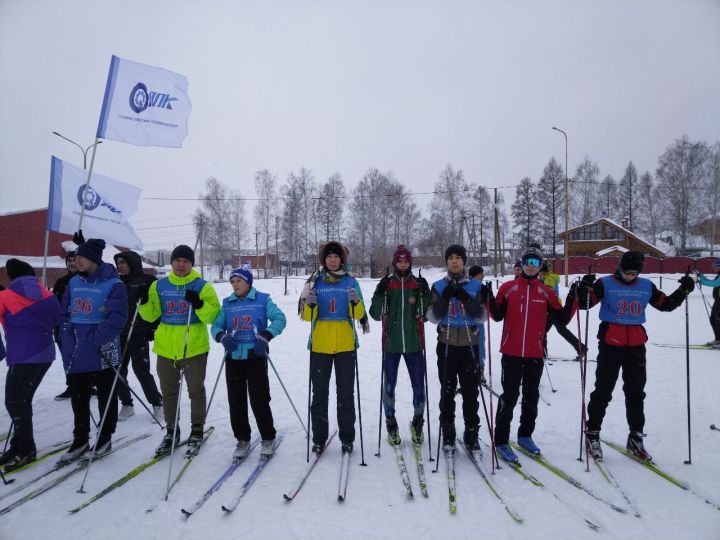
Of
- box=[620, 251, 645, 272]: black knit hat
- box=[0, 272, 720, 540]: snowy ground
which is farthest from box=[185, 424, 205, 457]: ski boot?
box=[620, 251, 645, 272]: black knit hat

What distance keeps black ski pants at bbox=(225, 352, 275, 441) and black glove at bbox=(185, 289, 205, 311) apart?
1.73 ft

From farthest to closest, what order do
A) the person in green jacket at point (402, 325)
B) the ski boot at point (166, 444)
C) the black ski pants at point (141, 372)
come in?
the black ski pants at point (141, 372)
the person in green jacket at point (402, 325)
the ski boot at point (166, 444)

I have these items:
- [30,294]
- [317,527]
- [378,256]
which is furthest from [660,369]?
[378,256]

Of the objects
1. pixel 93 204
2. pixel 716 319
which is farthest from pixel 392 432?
pixel 716 319

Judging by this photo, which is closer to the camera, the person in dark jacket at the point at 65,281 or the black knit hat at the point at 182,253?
the black knit hat at the point at 182,253

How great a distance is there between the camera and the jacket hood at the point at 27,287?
3.32m

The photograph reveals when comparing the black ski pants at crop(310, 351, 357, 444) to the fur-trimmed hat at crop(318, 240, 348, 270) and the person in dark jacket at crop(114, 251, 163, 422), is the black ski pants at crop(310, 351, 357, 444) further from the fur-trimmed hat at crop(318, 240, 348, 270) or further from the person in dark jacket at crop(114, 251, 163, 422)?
the person in dark jacket at crop(114, 251, 163, 422)

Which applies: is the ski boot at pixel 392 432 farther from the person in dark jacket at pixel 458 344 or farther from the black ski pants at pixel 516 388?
the black ski pants at pixel 516 388

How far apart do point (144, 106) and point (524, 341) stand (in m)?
6.40

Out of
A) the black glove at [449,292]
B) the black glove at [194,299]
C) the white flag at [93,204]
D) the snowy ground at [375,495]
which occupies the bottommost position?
the snowy ground at [375,495]

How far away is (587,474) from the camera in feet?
10.1

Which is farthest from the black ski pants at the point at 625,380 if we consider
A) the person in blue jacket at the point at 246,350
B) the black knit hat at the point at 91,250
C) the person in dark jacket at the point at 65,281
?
the person in dark jacket at the point at 65,281

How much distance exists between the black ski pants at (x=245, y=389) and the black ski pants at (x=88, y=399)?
107 cm

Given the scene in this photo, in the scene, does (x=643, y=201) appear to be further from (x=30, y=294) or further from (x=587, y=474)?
(x=30, y=294)
